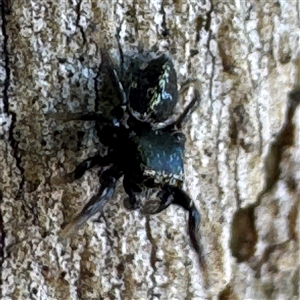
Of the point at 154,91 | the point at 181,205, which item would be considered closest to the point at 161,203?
the point at 181,205

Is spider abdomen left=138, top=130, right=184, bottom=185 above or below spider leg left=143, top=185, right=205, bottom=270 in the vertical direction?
above

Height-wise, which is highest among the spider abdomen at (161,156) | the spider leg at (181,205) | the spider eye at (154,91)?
the spider eye at (154,91)

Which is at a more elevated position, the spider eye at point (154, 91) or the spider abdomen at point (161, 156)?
the spider eye at point (154, 91)

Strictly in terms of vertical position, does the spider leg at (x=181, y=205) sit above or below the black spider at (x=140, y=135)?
below

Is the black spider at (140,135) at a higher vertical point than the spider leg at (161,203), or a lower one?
higher
